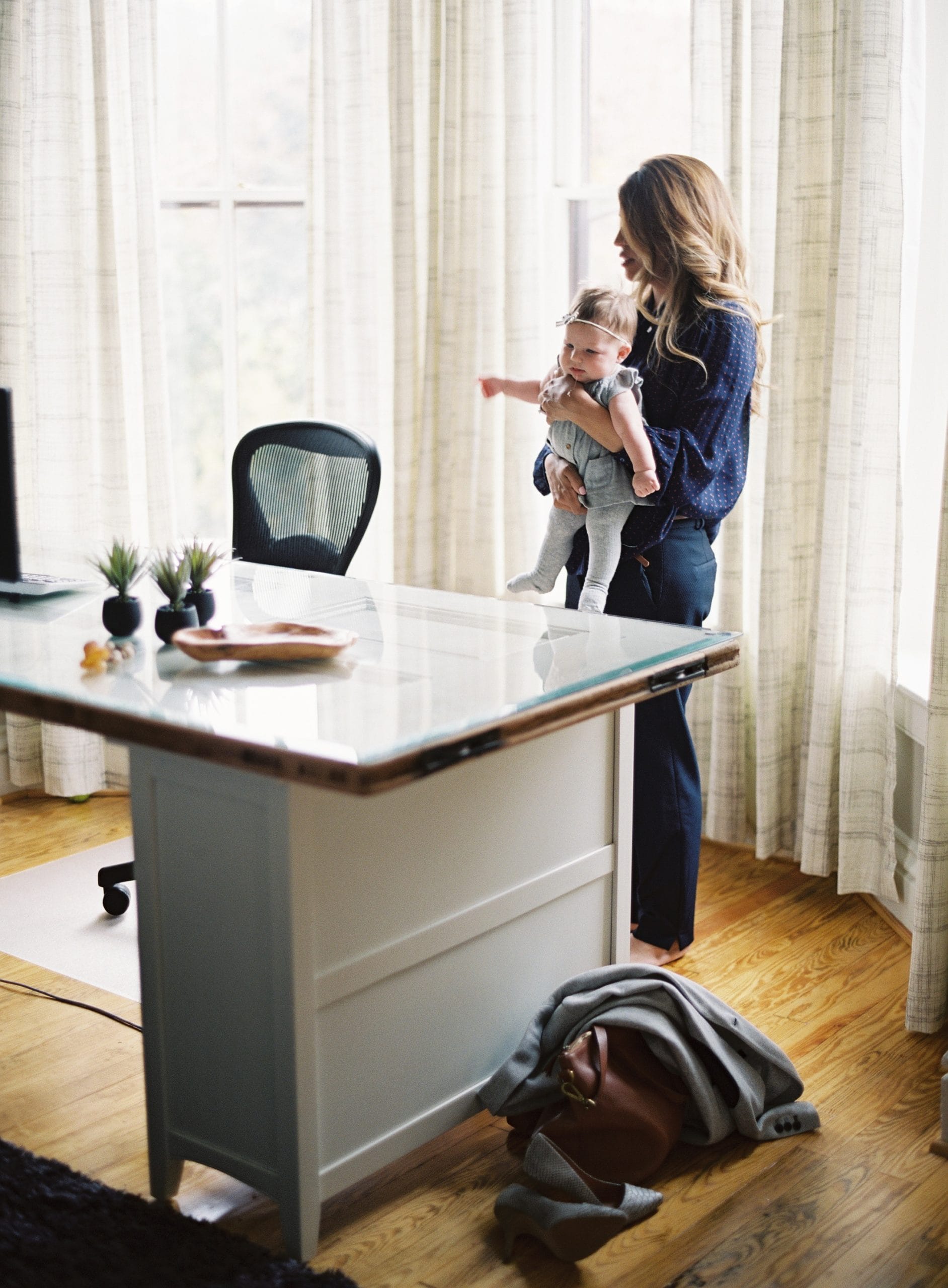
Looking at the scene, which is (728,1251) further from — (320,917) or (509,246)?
(509,246)

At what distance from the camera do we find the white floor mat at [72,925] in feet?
8.90

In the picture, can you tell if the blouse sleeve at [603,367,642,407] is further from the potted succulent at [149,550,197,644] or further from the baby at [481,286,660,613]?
the potted succulent at [149,550,197,644]

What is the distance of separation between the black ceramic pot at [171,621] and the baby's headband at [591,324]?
0.89 metres

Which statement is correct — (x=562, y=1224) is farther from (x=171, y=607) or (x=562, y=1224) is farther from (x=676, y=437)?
(x=676, y=437)

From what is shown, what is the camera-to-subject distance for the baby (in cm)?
241

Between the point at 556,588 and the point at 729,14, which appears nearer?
the point at 729,14

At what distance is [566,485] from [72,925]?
1.40 metres

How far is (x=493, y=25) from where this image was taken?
334 cm

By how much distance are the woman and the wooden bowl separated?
798 mm

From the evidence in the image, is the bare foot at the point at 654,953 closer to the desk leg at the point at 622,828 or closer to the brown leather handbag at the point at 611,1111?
the desk leg at the point at 622,828

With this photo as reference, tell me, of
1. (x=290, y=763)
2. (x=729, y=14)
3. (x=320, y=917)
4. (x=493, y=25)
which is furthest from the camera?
(x=493, y=25)

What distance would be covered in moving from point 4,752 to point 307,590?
1771mm

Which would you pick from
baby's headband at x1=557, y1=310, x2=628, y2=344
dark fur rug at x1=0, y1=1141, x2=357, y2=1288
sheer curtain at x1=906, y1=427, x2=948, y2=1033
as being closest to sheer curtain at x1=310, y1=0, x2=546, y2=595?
baby's headband at x1=557, y1=310, x2=628, y2=344

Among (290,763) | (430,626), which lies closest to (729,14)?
(430,626)
